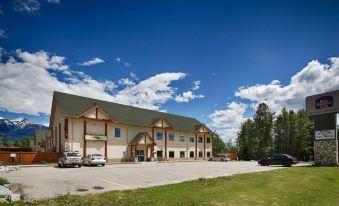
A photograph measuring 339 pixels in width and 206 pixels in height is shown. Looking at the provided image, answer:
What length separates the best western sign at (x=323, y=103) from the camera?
1245 inches

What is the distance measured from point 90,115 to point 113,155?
7.41 metres

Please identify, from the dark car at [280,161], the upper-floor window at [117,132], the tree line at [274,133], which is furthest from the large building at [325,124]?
the tree line at [274,133]

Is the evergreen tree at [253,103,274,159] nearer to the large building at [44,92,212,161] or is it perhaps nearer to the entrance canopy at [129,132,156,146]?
the large building at [44,92,212,161]

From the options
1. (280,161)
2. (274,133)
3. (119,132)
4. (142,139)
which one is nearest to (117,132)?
(119,132)

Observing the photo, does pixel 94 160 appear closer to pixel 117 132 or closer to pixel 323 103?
pixel 117 132

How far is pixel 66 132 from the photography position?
1561 inches

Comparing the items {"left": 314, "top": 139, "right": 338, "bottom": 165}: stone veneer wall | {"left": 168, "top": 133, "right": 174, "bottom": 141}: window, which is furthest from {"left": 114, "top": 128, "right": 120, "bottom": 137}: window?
{"left": 314, "top": 139, "right": 338, "bottom": 165}: stone veneer wall

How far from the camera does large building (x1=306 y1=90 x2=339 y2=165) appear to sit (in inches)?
1247

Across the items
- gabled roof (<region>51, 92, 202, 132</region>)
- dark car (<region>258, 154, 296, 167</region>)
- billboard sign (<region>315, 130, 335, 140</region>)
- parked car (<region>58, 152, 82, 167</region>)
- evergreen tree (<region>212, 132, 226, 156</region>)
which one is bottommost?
evergreen tree (<region>212, 132, 226, 156</region>)

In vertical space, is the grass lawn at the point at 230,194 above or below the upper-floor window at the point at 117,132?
below

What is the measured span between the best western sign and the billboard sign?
2.14 m

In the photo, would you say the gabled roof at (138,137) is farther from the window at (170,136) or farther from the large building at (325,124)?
the large building at (325,124)

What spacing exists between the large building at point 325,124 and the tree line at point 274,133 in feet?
123

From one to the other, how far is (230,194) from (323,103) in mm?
24230
